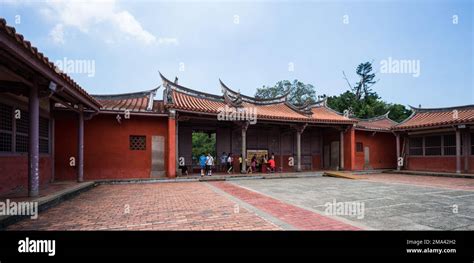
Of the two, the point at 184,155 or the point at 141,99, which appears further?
the point at 184,155

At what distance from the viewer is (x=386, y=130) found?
19.1 meters

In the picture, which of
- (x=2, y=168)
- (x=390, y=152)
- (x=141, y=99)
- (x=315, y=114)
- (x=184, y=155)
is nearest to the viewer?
(x=2, y=168)

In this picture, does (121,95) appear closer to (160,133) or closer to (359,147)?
(160,133)

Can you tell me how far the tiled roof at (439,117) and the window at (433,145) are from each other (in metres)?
1.10

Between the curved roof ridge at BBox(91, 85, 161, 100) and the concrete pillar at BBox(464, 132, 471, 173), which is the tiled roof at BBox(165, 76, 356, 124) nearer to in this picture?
the curved roof ridge at BBox(91, 85, 161, 100)

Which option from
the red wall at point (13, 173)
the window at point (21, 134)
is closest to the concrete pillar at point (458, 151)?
the window at point (21, 134)

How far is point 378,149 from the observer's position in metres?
19.7

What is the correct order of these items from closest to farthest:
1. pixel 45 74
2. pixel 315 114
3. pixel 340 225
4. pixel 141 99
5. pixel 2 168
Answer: pixel 340 225
pixel 45 74
pixel 2 168
pixel 141 99
pixel 315 114

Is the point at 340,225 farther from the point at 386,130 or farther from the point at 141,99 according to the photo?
the point at 386,130

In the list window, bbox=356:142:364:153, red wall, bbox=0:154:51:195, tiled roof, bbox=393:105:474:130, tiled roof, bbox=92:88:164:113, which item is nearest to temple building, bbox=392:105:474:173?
tiled roof, bbox=393:105:474:130

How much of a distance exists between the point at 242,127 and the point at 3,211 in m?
10.9

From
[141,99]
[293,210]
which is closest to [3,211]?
[293,210]

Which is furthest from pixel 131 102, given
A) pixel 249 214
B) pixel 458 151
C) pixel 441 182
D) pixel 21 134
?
pixel 458 151
